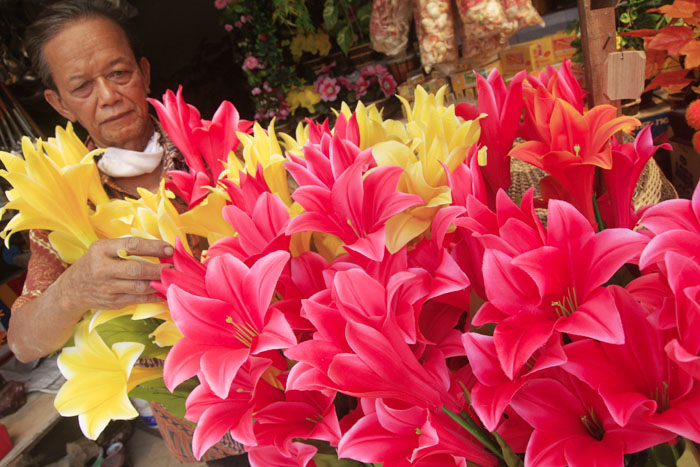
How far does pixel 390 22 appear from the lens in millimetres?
1825

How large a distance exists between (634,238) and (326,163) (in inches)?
9.9

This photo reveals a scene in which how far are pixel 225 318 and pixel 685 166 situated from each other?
5.01 ft

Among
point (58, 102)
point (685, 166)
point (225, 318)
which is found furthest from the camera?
point (685, 166)

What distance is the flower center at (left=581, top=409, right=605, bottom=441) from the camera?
0.35 metres

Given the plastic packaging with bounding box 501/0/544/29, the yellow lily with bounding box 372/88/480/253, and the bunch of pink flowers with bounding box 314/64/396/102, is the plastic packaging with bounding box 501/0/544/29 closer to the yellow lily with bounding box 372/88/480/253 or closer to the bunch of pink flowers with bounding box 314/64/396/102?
the bunch of pink flowers with bounding box 314/64/396/102

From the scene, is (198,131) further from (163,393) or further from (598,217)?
(598,217)

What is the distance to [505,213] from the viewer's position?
0.37 m

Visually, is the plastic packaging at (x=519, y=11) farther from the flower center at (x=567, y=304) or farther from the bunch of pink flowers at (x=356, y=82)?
Answer: the flower center at (x=567, y=304)

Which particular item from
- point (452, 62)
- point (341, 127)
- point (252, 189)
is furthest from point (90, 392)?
point (452, 62)

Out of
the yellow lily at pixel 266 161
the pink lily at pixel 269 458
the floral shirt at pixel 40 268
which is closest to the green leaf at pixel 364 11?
the floral shirt at pixel 40 268

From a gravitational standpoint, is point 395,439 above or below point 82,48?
below

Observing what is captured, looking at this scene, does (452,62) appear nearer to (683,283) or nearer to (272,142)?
(272,142)

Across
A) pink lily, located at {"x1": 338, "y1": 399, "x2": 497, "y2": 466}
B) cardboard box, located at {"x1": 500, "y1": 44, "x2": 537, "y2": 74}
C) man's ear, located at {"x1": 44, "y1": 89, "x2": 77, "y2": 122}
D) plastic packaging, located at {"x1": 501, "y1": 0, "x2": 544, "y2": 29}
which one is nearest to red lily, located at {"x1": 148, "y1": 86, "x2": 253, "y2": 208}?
pink lily, located at {"x1": 338, "y1": 399, "x2": 497, "y2": 466}

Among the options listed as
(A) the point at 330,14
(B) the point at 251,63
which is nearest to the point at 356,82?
(A) the point at 330,14
